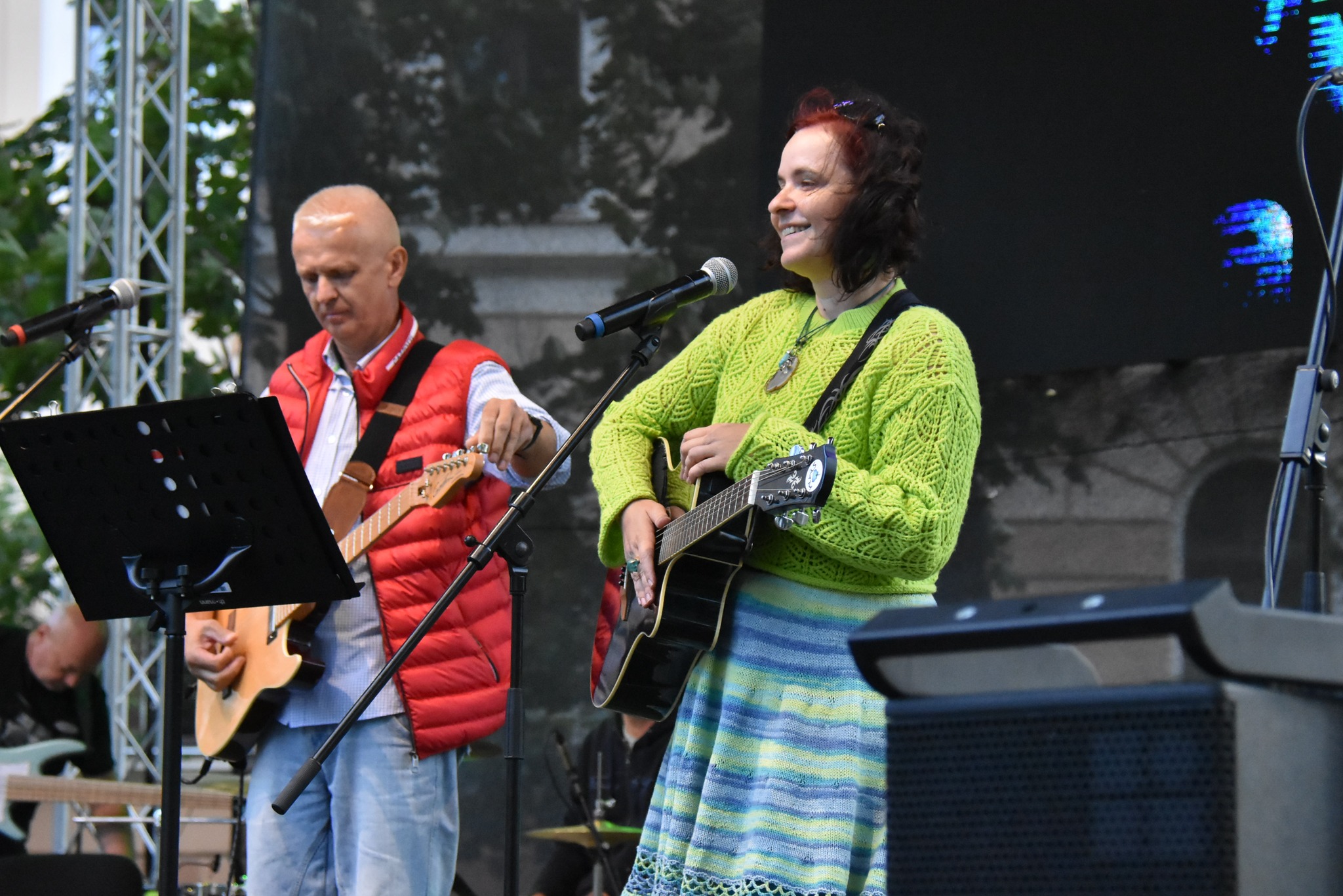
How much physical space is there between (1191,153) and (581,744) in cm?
296

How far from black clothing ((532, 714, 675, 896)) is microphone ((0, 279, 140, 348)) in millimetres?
2655

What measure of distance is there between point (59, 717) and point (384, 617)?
13.1ft

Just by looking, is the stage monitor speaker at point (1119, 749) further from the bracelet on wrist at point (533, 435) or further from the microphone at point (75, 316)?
the microphone at point (75, 316)

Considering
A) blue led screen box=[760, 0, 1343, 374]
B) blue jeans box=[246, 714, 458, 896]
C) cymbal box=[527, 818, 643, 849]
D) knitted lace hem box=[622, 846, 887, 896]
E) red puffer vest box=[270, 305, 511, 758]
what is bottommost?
cymbal box=[527, 818, 643, 849]

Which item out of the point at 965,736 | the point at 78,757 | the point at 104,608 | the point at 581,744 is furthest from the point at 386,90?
the point at 965,736

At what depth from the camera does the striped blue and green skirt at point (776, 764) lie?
2.29 metres

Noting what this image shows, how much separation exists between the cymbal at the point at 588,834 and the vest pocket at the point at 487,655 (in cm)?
214

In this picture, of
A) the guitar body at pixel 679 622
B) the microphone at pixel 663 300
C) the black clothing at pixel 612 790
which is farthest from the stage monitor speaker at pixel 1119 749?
the black clothing at pixel 612 790

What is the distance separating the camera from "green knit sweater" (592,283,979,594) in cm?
232

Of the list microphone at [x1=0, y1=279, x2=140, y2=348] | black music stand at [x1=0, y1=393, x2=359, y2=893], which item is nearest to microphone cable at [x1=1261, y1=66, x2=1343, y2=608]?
black music stand at [x1=0, y1=393, x2=359, y2=893]

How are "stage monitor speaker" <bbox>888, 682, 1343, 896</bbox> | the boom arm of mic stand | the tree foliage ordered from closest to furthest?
"stage monitor speaker" <bbox>888, 682, 1343, 896</bbox> < the boom arm of mic stand < the tree foliage

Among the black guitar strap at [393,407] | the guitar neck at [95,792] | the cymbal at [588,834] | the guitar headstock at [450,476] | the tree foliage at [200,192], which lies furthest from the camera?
the tree foliage at [200,192]

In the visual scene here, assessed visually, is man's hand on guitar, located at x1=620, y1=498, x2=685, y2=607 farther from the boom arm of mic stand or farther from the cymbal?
the cymbal

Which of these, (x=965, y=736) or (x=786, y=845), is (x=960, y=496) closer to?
(x=786, y=845)
